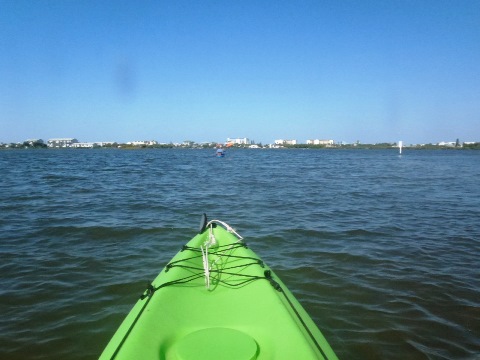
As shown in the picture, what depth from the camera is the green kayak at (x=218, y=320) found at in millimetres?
3260

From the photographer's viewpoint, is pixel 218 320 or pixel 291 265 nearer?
pixel 218 320

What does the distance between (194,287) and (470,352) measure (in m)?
4.07

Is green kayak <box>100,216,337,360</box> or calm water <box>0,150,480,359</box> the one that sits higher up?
green kayak <box>100,216,337,360</box>

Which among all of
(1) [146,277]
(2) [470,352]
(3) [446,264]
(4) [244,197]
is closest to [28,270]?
(1) [146,277]

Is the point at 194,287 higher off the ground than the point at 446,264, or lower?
higher

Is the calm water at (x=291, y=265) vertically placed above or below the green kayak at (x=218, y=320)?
below

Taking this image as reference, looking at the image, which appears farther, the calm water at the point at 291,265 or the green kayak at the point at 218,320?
the calm water at the point at 291,265

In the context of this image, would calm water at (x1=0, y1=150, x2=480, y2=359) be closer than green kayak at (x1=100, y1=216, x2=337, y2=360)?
No

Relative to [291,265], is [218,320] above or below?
above

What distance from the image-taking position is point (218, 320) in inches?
161

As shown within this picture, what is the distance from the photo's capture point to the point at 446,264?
8.05 m

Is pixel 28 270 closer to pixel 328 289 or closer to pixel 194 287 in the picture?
pixel 194 287

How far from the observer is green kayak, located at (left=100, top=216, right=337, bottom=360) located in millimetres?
3260

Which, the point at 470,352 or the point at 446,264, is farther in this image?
the point at 446,264
